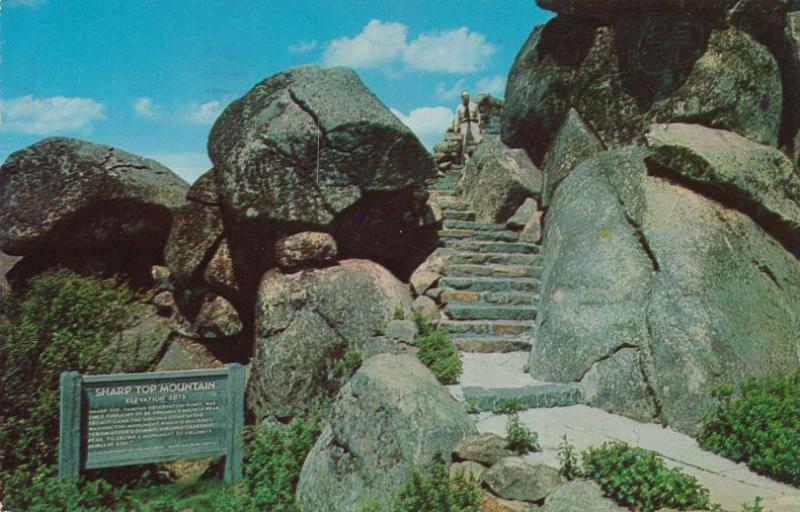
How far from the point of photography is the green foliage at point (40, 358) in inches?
260

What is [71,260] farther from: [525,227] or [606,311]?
[606,311]

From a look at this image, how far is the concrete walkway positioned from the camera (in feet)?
13.8

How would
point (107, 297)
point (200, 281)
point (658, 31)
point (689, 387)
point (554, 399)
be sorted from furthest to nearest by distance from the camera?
point (200, 281), point (658, 31), point (107, 297), point (554, 399), point (689, 387)

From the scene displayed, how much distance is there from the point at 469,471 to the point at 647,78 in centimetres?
768

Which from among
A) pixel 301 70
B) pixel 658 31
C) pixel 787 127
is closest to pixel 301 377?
pixel 301 70

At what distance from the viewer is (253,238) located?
10.2 m

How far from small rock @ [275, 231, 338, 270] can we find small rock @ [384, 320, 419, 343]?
2.41m

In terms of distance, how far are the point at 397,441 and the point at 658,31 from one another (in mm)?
7978

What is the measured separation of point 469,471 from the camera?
14.2 feet

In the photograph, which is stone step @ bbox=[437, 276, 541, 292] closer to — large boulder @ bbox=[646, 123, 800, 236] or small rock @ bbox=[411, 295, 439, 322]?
small rock @ bbox=[411, 295, 439, 322]

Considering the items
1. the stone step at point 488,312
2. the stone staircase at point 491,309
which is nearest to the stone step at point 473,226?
the stone staircase at point 491,309

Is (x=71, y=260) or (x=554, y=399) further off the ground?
(x=71, y=260)

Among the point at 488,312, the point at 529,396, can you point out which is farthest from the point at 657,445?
the point at 488,312

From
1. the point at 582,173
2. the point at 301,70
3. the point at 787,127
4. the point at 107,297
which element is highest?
the point at 301,70
